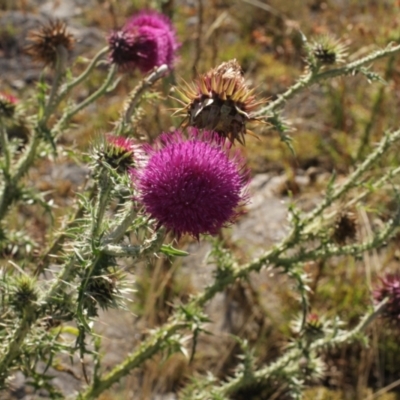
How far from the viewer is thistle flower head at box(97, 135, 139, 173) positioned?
2240 mm

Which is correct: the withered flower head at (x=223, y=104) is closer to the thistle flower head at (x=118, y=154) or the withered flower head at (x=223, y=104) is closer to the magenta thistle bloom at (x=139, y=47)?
the thistle flower head at (x=118, y=154)

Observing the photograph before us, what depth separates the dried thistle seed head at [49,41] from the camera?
133 inches

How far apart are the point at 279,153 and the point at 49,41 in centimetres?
326

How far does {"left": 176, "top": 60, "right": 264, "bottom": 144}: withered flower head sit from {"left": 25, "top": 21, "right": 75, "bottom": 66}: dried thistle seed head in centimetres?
173

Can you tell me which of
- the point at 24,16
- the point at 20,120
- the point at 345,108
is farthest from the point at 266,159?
the point at 24,16

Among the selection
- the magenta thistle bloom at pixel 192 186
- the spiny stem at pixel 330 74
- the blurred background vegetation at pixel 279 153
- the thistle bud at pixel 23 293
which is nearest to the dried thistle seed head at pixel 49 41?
the blurred background vegetation at pixel 279 153

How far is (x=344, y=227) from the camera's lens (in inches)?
129

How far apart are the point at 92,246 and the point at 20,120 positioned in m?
1.85

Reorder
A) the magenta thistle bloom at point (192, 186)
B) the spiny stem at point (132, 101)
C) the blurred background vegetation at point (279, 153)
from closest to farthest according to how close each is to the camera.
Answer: the magenta thistle bloom at point (192, 186), the spiny stem at point (132, 101), the blurred background vegetation at point (279, 153)

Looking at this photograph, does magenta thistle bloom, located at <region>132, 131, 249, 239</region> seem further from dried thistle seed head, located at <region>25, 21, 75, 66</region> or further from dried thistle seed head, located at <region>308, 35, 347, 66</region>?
dried thistle seed head, located at <region>25, 21, 75, 66</region>

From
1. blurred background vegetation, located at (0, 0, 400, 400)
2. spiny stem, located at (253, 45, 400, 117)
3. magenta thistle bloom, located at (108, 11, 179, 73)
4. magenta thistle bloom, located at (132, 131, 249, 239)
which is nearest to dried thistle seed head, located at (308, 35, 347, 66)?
spiny stem, located at (253, 45, 400, 117)

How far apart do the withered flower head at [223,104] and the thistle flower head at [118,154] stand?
41 centimetres

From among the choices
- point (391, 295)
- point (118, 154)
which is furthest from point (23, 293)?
point (391, 295)

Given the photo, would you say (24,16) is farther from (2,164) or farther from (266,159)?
(2,164)
